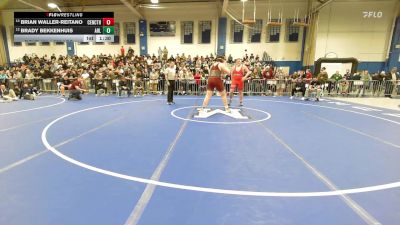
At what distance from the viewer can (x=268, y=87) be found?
15227 mm

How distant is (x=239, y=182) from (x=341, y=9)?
22.6m

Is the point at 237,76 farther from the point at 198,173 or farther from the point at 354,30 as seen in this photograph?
the point at 354,30

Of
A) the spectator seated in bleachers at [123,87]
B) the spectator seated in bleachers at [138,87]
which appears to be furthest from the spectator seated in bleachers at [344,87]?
the spectator seated in bleachers at [123,87]

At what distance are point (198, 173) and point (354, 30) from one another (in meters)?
22.9

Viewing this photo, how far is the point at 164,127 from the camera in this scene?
6.55 m

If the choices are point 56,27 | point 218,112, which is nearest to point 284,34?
point 218,112

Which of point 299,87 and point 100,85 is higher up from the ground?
point 299,87

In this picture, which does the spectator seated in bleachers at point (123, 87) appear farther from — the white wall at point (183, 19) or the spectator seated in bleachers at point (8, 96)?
the white wall at point (183, 19)

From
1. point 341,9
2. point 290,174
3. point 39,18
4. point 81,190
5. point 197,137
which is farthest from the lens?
point 341,9

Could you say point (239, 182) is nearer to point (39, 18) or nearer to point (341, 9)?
point (39, 18)

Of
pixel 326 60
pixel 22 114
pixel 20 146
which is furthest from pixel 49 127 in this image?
pixel 326 60

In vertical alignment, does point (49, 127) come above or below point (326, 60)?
below

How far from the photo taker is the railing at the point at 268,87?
49.2ft

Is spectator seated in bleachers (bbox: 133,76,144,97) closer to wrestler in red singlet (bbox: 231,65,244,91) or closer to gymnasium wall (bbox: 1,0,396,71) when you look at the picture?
wrestler in red singlet (bbox: 231,65,244,91)
